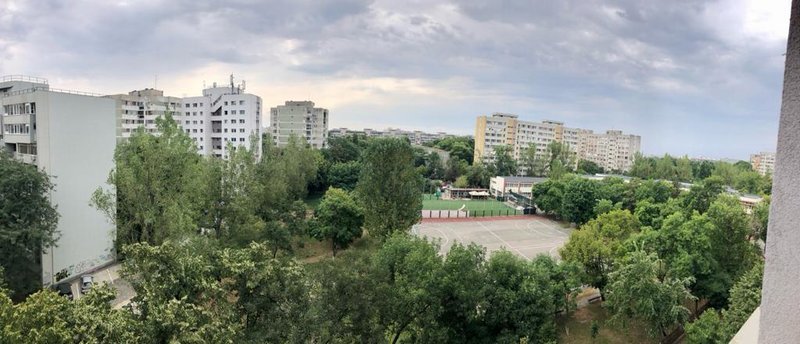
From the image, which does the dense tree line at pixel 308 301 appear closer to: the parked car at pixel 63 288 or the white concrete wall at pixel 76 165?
the parked car at pixel 63 288

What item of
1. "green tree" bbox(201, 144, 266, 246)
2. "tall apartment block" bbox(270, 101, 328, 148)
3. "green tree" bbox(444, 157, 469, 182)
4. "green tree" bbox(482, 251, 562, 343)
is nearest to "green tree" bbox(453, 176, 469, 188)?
"green tree" bbox(444, 157, 469, 182)

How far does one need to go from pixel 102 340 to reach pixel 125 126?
112 feet

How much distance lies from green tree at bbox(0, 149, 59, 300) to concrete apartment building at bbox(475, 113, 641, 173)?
3625 cm

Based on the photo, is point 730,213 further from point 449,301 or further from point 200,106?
point 200,106

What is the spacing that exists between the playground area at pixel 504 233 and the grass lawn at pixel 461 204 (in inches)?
148

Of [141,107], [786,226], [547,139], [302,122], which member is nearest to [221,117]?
[141,107]

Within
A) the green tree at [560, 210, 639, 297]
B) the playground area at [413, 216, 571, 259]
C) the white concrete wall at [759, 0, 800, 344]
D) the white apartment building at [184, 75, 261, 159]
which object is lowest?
the playground area at [413, 216, 571, 259]

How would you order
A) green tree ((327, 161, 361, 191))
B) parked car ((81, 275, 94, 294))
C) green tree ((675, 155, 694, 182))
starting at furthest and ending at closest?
1. green tree ((675, 155, 694, 182))
2. green tree ((327, 161, 361, 191))
3. parked car ((81, 275, 94, 294))

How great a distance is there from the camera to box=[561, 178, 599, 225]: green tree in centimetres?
2342

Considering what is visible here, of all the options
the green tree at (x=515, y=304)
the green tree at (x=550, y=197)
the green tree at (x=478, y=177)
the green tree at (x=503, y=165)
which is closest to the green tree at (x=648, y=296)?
the green tree at (x=515, y=304)

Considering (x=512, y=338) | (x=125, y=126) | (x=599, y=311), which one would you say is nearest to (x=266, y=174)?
(x=512, y=338)

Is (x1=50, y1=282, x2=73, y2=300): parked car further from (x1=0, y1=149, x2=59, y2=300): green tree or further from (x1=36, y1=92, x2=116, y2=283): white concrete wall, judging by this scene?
(x1=0, y1=149, x2=59, y2=300): green tree

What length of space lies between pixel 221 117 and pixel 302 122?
10.9m

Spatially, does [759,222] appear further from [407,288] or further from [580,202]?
[407,288]
